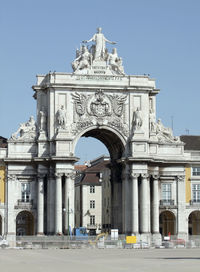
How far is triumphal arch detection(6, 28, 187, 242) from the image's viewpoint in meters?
86.6

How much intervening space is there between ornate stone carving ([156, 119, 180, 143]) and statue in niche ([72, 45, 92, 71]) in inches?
420

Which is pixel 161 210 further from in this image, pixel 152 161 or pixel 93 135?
pixel 93 135

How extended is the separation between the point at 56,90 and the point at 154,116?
1199 centimetres

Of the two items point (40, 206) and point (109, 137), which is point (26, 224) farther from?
point (109, 137)

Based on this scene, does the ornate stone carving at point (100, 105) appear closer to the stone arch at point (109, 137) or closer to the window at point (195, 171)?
the stone arch at point (109, 137)

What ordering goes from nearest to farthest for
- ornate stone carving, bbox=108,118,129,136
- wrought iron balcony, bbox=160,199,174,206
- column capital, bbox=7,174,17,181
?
column capital, bbox=7,174,17,181 → ornate stone carving, bbox=108,118,129,136 → wrought iron balcony, bbox=160,199,174,206

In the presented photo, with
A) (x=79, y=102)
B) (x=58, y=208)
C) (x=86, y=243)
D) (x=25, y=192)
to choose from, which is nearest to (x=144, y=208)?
(x=58, y=208)

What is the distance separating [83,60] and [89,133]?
8547 mm

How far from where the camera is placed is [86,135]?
9212cm

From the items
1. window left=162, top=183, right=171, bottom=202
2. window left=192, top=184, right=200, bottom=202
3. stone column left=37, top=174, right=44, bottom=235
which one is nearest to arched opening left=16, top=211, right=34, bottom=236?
stone column left=37, top=174, right=44, bottom=235

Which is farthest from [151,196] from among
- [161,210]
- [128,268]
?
[128,268]

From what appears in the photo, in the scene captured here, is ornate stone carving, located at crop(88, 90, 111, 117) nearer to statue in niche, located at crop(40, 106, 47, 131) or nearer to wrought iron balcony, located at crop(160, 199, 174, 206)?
statue in niche, located at crop(40, 106, 47, 131)

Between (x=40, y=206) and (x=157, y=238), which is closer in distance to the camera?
(x=40, y=206)

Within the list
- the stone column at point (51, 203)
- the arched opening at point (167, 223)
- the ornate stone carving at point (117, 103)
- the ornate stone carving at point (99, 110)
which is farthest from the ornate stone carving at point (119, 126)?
the arched opening at point (167, 223)
